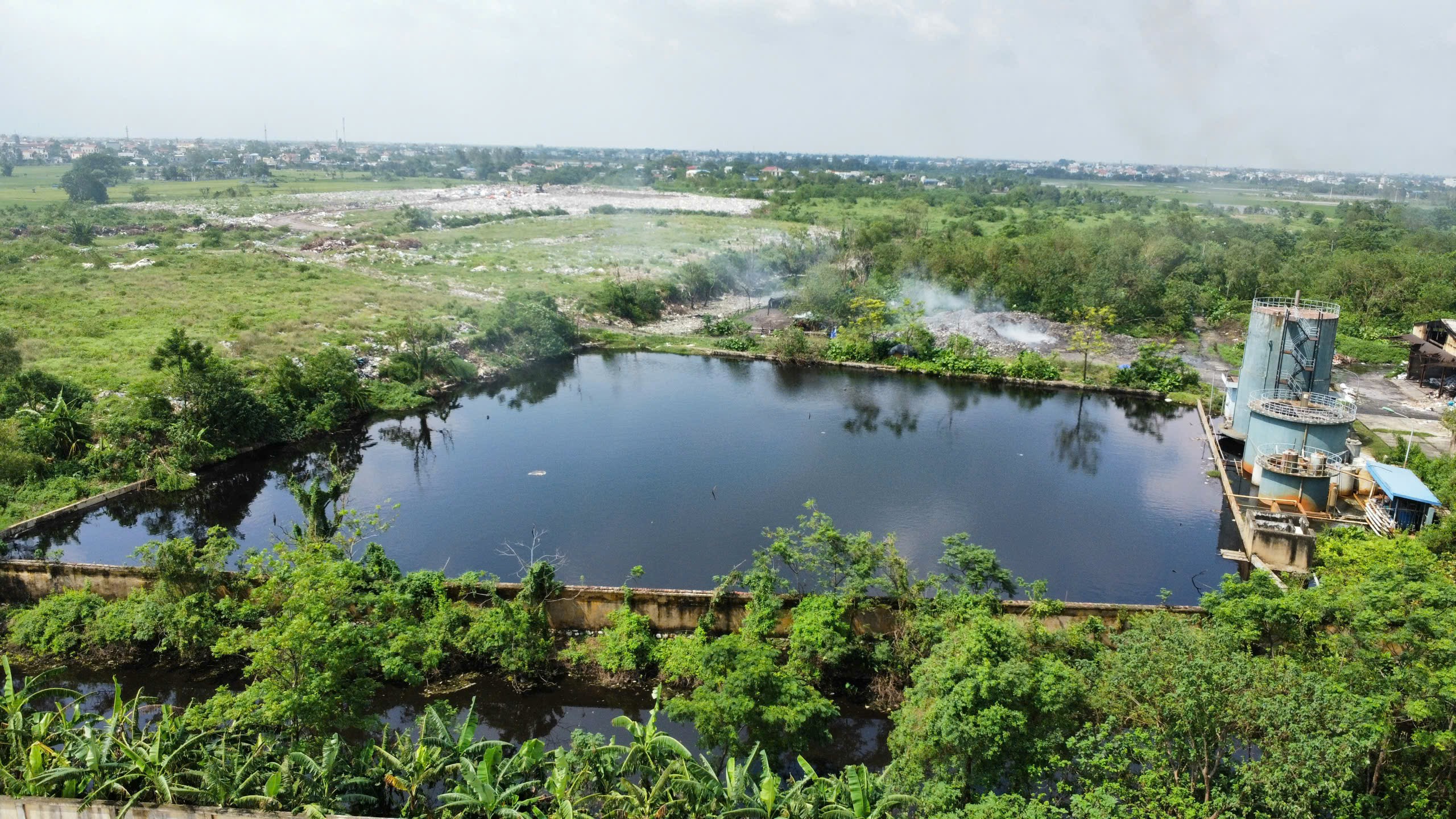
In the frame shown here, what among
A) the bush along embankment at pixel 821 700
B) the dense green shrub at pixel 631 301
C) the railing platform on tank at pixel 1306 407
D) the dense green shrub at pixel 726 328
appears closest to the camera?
the bush along embankment at pixel 821 700

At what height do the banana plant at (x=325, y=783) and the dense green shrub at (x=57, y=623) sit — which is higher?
the banana plant at (x=325, y=783)

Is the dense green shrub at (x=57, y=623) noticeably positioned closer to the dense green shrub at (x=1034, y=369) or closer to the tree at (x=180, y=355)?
the tree at (x=180, y=355)

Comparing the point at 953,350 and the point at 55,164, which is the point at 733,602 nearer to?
the point at 953,350

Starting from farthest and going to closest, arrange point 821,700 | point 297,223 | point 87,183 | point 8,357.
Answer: point 87,183, point 297,223, point 8,357, point 821,700

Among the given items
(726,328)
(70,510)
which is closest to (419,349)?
(70,510)

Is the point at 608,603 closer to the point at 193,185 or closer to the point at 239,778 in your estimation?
the point at 239,778

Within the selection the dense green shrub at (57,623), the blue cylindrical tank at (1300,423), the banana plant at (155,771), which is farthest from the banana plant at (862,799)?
the blue cylindrical tank at (1300,423)

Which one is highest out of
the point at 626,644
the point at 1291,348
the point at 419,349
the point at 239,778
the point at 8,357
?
the point at 1291,348
